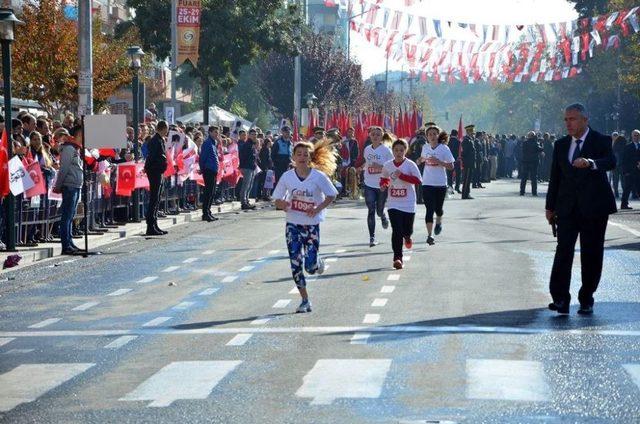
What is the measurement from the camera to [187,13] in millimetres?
44625

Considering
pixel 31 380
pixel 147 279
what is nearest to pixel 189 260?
pixel 147 279

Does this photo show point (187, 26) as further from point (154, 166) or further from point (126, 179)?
point (154, 166)

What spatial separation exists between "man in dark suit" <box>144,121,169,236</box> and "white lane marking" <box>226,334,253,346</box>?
46.9 ft

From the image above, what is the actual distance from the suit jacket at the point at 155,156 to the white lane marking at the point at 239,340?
14335 millimetres

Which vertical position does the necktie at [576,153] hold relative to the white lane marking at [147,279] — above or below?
above

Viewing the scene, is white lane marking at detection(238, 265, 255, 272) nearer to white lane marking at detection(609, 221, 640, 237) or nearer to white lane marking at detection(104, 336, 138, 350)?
white lane marking at detection(104, 336, 138, 350)

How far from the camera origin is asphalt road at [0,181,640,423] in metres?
9.22

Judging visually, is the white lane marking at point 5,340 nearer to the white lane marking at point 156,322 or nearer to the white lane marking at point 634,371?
the white lane marking at point 156,322

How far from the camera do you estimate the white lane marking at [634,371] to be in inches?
402

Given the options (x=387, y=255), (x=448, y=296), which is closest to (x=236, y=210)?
(x=387, y=255)

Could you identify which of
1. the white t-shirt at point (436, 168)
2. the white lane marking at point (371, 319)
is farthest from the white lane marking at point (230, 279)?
the white t-shirt at point (436, 168)

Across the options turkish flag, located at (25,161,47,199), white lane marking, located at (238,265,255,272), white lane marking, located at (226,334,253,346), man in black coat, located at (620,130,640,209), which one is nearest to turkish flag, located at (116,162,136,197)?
turkish flag, located at (25,161,47,199)

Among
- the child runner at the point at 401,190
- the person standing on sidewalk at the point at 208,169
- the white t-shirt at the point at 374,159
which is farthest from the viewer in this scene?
the person standing on sidewalk at the point at 208,169

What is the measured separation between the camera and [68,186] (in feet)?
73.8
